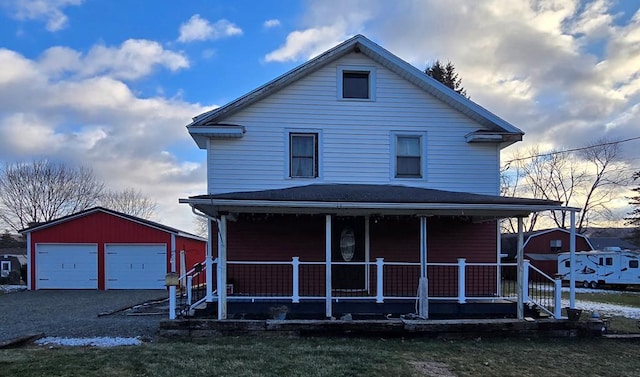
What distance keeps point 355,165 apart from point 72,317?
796 cm

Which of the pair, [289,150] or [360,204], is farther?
[289,150]

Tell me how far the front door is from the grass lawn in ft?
10.1

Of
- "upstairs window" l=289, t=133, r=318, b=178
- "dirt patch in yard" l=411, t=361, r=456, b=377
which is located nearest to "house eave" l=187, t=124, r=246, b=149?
"upstairs window" l=289, t=133, r=318, b=178

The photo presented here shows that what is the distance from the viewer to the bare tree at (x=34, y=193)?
3825cm

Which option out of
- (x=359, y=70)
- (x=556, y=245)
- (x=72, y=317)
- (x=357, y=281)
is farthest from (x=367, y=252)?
(x=556, y=245)

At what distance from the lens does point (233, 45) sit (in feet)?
47.0

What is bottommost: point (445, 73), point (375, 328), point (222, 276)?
point (375, 328)

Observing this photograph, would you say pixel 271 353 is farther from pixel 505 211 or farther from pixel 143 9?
pixel 143 9

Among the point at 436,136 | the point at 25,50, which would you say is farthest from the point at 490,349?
the point at 25,50

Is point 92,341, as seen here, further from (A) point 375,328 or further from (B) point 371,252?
(B) point 371,252

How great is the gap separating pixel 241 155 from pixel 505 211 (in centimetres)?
613

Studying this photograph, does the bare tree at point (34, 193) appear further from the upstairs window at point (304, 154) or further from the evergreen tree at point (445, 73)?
the upstairs window at point (304, 154)

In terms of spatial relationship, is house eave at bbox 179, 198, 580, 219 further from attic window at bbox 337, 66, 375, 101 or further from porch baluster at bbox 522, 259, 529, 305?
attic window at bbox 337, 66, 375, 101

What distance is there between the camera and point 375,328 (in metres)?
8.67
